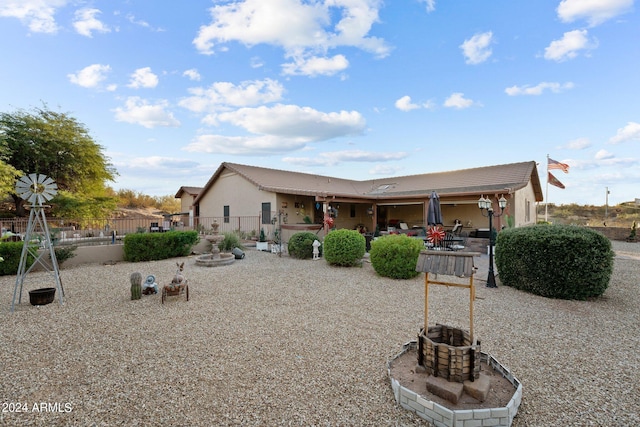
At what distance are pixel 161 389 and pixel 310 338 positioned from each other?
1857 mm

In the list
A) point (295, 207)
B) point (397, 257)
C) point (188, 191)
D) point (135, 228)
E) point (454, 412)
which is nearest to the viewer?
point (454, 412)

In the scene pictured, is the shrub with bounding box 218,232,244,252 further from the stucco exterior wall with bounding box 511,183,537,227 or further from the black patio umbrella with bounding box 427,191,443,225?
the stucco exterior wall with bounding box 511,183,537,227

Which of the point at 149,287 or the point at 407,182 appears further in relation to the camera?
the point at 407,182

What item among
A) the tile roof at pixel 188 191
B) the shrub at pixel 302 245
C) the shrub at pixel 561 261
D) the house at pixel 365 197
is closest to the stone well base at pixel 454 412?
the shrub at pixel 561 261

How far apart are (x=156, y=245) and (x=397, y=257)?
8.76 m

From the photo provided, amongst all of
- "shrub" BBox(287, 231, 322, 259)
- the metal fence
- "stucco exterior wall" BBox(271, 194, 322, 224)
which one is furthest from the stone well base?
"stucco exterior wall" BBox(271, 194, 322, 224)

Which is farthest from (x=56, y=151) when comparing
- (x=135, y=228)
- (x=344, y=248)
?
(x=344, y=248)

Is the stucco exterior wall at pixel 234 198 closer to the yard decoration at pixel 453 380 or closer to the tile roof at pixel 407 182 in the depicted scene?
the tile roof at pixel 407 182

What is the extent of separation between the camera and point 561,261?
5.68 metres

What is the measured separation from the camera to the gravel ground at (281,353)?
2.52m

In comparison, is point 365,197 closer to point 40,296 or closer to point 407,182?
point 407,182

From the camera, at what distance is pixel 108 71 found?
9320 millimetres

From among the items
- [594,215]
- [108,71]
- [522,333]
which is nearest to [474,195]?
[522,333]

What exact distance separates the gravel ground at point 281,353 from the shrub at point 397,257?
0.80m
